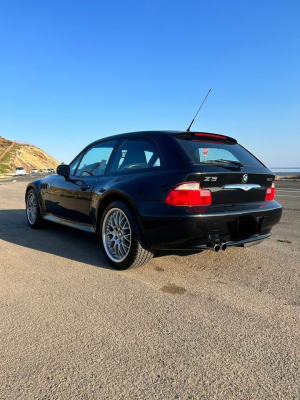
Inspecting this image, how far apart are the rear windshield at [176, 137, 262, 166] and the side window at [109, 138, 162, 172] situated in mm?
331

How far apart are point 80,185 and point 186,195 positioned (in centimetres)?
192

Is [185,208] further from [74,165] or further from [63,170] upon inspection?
[74,165]

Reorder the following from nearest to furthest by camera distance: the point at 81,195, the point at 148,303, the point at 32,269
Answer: the point at 148,303
the point at 32,269
the point at 81,195

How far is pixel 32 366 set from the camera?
1.84m

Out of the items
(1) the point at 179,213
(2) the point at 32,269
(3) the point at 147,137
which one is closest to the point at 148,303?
(1) the point at 179,213

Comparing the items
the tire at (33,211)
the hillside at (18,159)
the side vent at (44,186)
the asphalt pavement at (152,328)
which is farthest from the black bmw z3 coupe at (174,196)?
the hillside at (18,159)

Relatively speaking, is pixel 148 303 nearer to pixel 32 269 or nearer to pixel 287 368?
pixel 287 368

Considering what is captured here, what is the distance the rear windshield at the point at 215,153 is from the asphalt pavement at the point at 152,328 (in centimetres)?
117

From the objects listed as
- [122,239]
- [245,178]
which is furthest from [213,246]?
[122,239]

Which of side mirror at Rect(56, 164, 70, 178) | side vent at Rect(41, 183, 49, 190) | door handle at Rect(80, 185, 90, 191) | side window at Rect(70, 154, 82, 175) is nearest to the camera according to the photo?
door handle at Rect(80, 185, 90, 191)

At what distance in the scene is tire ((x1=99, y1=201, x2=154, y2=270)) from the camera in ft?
10.8

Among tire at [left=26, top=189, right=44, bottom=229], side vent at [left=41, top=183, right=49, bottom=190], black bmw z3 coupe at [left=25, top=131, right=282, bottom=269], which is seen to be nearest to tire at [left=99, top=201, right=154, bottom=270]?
black bmw z3 coupe at [left=25, top=131, right=282, bottom=269]

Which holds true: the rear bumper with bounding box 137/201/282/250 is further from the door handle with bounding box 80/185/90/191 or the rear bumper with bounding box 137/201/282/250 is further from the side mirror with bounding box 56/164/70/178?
the side mirror with bounding box 56/164/70/178

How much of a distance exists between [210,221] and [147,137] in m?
1.29
